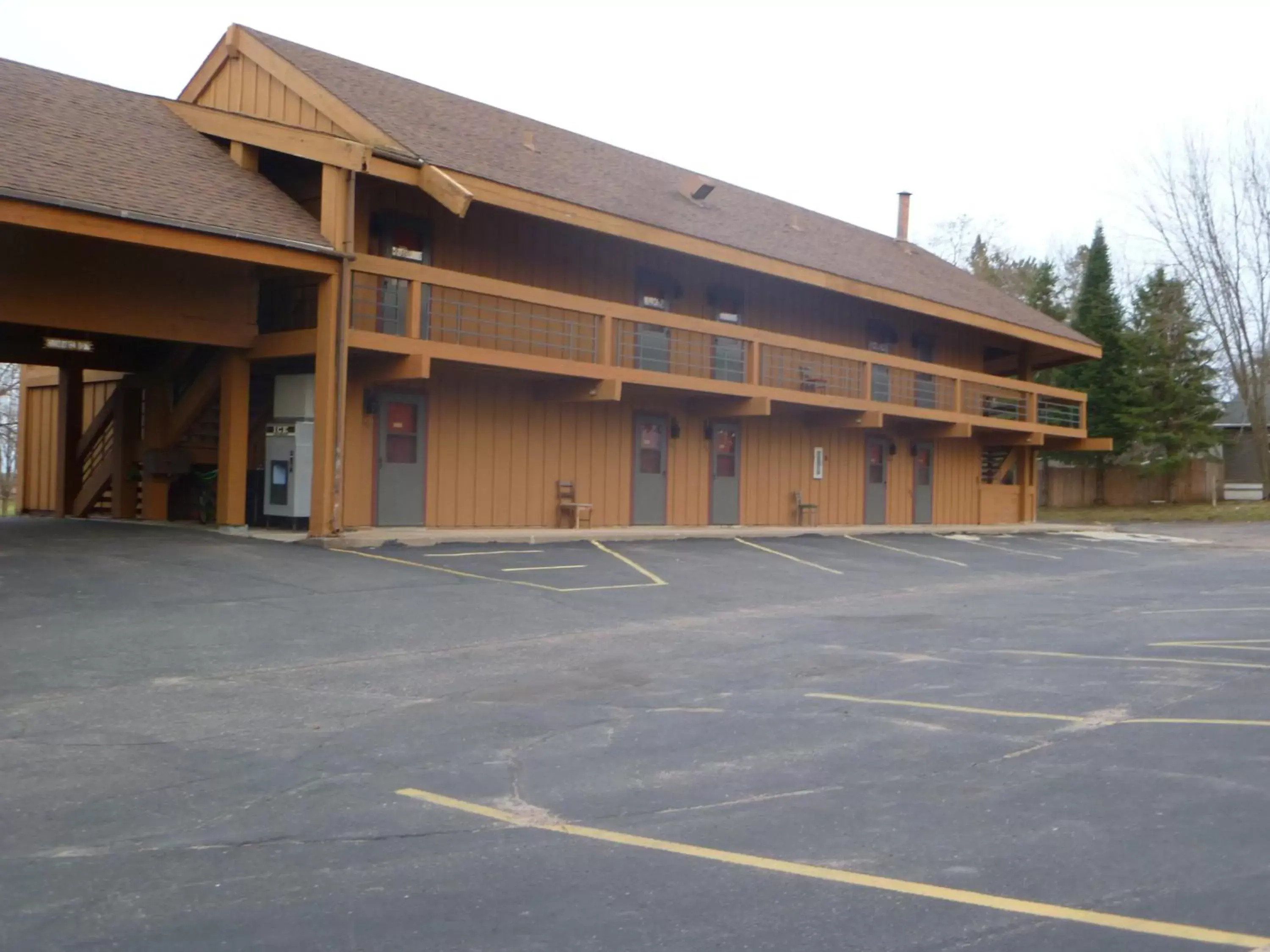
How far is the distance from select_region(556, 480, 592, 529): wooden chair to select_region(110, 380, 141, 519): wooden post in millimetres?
7603

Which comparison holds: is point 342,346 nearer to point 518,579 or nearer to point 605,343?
point 518,579

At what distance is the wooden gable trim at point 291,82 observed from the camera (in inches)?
734

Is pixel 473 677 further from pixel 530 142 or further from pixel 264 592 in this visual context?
pixel 530 142

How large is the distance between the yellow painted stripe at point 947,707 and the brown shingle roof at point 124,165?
36.6 ft

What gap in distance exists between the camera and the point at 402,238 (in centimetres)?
2030

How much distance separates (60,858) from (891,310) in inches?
1101

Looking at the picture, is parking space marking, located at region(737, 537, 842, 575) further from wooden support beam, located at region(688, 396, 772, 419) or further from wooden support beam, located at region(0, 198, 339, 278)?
wooden support beam, located at region(0, 198, 339, 278)

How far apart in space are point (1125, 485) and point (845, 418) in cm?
2881

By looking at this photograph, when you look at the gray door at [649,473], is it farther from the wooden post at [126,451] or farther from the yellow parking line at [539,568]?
the wooden post at [126,451]

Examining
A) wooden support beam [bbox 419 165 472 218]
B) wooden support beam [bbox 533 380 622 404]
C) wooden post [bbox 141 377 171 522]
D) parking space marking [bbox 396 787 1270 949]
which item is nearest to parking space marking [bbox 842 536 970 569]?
wooden support beam [bbox 533 380 622 404]

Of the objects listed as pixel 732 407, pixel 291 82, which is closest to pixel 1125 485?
pixel 732 407

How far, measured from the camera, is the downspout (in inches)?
688

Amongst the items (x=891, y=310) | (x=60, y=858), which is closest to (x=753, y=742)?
(x=60, y=858)

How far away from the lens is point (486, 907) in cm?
462
